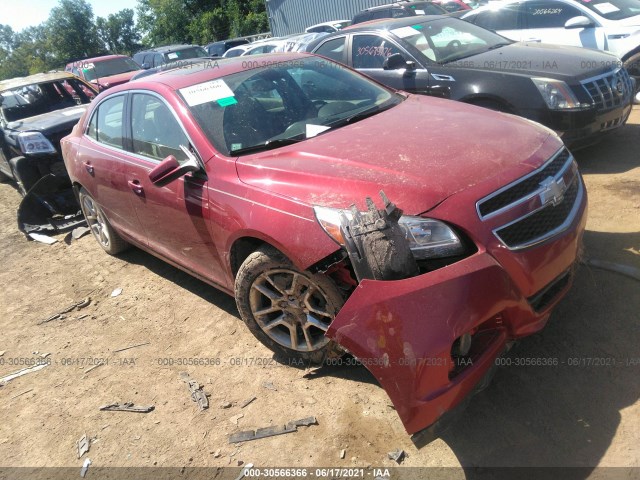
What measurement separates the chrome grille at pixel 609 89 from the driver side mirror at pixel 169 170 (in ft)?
13.5

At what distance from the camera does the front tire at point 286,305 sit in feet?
9.34

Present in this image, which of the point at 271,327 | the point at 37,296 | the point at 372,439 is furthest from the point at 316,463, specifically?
the point at 37,296

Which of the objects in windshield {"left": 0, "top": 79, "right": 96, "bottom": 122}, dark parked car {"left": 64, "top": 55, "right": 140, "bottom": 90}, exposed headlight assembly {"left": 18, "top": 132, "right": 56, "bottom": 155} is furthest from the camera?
dark parked car {"left": 64, "top": 55, "right": 140, "bottom": 90}

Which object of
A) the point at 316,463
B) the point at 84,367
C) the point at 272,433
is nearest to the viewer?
the point at 316,463

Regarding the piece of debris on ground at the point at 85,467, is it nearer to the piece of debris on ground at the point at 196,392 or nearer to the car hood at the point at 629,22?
the piece of debris on ground at the point at 196,392

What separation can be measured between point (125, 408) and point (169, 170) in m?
1.52

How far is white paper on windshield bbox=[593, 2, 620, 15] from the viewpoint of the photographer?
766 centimetres

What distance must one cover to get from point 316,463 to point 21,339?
302cm

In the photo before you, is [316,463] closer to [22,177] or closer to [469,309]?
[469,309]

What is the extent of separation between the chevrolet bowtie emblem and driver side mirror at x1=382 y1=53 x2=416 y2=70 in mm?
3606

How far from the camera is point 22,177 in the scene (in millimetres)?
6625

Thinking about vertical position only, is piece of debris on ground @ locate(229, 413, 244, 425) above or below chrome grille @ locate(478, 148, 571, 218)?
below

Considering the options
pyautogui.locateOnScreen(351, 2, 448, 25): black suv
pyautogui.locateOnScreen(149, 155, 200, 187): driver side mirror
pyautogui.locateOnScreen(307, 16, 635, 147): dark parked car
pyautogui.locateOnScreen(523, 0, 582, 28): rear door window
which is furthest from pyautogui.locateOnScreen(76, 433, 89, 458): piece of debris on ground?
pyautogui.locateOnScreen(351, 2, 448, 25): black suv

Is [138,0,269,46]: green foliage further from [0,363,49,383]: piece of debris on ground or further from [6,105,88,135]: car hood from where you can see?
[0,363,49,383]: piece of debris on ground
